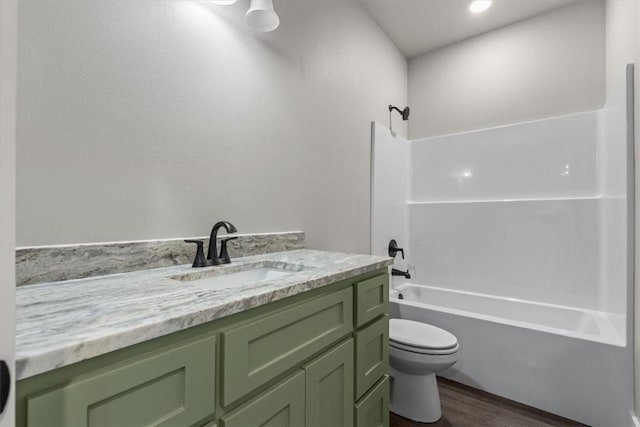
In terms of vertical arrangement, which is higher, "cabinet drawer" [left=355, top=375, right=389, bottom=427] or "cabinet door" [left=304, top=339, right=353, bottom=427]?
"cabinet door" [left=304, top=339, right=353, bottom=427]

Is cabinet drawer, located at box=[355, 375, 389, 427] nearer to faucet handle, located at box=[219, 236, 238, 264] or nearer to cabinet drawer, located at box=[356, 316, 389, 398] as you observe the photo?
cabinet drawer, located at box=[356, 316, 389, 398]

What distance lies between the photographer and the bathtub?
161 centimetres

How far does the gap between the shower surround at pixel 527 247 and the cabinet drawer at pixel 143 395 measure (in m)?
1.87

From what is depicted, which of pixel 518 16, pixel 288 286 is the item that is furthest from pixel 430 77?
pixel 288 286

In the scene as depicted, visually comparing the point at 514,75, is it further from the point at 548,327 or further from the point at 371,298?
the point at 371,298

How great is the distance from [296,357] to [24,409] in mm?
591

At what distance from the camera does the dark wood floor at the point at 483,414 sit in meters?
1.67

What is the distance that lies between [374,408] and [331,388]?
16.5 inches

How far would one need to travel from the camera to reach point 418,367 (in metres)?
1.64

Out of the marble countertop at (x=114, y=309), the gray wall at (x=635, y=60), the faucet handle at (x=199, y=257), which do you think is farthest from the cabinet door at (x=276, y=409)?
the gray wall at (x=635, y=60)

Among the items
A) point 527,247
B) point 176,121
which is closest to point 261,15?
point 176,121

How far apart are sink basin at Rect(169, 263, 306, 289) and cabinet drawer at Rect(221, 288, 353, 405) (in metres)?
0.27

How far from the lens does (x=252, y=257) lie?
1403mm

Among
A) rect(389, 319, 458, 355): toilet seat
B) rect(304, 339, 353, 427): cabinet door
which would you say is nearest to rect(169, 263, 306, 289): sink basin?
rect(304, 339, 353, 427): cabinet door
